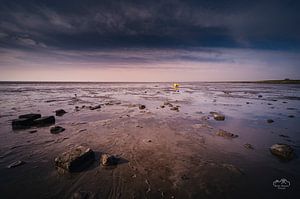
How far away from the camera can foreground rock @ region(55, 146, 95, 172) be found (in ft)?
14.6

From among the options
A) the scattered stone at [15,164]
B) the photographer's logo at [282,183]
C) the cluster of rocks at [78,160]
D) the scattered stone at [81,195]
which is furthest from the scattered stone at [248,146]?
the scattered stone at [15,164]

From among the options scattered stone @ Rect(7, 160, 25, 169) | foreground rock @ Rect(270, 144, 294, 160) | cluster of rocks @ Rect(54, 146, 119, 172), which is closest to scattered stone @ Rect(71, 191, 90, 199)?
cluster of rocks @ Rect(54, 146, 119, 172)

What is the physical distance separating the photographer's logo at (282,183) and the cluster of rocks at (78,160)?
4786mm

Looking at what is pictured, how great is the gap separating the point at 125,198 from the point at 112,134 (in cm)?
443

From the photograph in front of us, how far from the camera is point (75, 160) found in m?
4.54

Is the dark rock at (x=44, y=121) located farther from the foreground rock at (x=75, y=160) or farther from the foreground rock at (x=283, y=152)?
the foreground rock at (x=283, y=152)

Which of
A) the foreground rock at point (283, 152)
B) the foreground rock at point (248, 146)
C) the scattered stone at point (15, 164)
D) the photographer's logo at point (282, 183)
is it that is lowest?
the photographer's logo at point (282, 183)

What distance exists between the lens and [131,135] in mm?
7488

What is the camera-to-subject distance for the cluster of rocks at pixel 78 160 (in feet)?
14.6

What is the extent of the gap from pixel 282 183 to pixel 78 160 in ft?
20.0

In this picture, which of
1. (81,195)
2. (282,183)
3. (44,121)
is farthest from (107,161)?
(44,121)

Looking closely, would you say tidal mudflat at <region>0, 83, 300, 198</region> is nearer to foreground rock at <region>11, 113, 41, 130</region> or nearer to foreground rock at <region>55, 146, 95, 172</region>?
foreground rock at <region>55, 146, 95, 172</region>

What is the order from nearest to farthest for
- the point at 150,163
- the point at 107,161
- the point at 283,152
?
the point at 107,161 < the point at 150,163 < the point at 283,152

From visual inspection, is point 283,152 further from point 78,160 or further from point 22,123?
point 22,123
